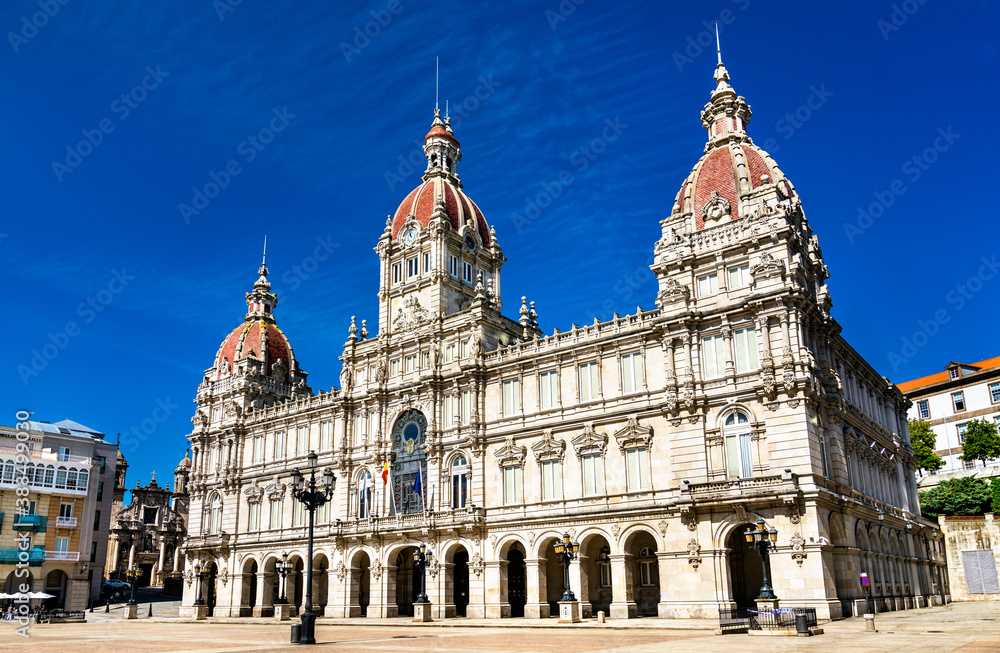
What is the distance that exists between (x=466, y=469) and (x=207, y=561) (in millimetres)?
31346

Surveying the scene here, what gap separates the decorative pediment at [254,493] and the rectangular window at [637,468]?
36965 mm

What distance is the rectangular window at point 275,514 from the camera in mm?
68625

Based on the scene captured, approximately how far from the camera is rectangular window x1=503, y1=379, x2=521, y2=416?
5522 centimetres

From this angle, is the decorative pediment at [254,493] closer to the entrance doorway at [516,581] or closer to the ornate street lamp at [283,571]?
the ornate street lamp at [283,571]

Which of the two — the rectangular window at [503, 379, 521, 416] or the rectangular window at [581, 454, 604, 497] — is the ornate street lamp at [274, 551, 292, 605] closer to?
the rectangular window at [503, 379, 521, 416]

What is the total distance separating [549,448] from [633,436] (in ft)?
20.6

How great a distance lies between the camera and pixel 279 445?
7125 centimetres

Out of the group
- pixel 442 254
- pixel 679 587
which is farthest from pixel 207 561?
pixel 679 587

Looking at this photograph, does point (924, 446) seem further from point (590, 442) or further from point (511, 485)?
point (511, 485)

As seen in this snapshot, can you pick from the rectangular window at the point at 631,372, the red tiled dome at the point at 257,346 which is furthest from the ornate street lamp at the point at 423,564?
the red tiled dome at the point at 257,346

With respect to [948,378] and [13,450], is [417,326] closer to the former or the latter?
[13,450]

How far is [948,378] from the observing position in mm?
87688

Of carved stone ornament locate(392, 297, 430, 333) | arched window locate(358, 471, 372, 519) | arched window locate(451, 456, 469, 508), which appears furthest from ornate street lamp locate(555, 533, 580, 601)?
carved stone ornament locate(392, 297, 430, 333)

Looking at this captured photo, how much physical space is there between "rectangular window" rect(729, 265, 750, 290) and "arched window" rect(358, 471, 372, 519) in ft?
105
